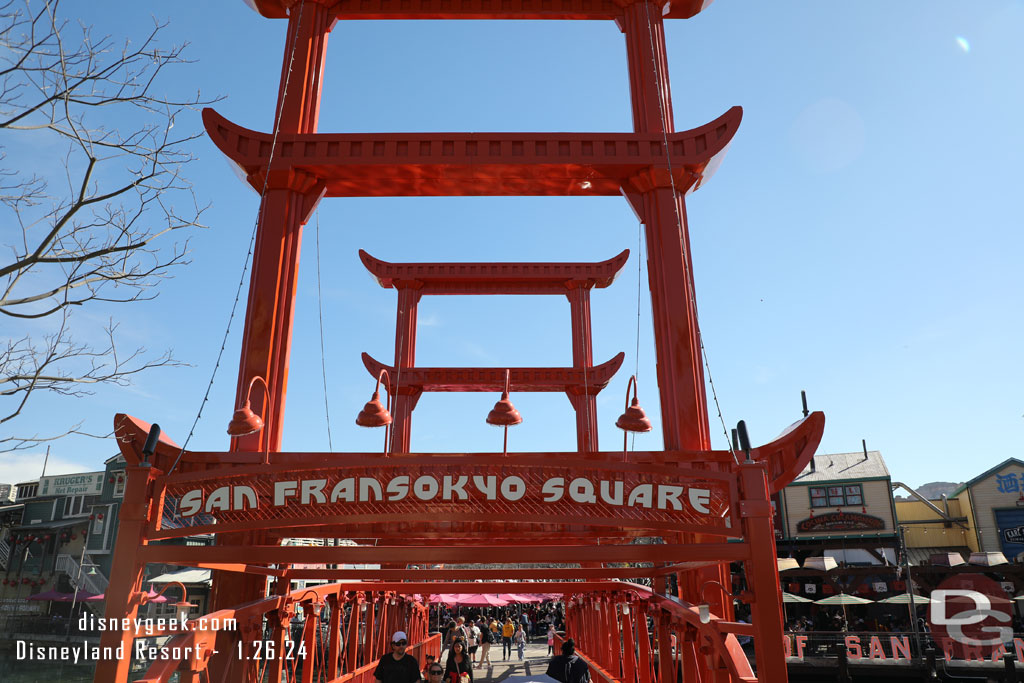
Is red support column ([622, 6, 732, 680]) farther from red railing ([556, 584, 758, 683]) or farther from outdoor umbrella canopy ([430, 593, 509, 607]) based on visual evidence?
outdoor umbrella canopy ([430, 593, 509, 607])

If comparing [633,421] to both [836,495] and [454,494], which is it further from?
[836,495]

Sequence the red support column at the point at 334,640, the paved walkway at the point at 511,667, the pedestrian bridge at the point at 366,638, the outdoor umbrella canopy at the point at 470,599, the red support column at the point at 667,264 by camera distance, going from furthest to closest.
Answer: the outdoor umbrella canopy at the point at 470,599 < the paved walkway at the point at 511,667 < the red support column at the point at 334,640 < the red support column at the point at 667,264 < the pedestrian bridge at the point at 366,638

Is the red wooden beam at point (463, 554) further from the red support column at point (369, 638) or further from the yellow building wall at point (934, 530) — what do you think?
the yellow building wall at point (934, 530)

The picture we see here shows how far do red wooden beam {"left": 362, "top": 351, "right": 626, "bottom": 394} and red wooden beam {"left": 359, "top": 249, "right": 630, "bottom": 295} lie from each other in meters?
2.77

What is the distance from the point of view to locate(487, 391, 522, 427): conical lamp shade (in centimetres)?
885

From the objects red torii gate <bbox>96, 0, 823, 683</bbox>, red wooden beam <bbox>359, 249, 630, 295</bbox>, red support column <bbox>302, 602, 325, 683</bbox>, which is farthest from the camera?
red wooden beam <bbox>359, 249, 630, 295</bbox>

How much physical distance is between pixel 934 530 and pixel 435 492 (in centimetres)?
4449

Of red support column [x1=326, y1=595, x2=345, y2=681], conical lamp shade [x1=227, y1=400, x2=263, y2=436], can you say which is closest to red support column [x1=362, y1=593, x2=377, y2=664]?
red support column [x1=326, y1=595, x2=345, y2=681]

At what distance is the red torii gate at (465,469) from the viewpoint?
645cm

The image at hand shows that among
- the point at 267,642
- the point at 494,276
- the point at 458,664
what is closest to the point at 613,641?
the point at 458,664

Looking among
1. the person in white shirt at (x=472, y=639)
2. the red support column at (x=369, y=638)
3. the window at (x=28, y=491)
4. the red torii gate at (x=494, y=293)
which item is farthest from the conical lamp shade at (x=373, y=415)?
the window at (x=28, y=491)

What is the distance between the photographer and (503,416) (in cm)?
888

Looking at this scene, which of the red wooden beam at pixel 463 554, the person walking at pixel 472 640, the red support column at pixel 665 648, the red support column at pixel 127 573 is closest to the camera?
the red support column at pixel 127 573
